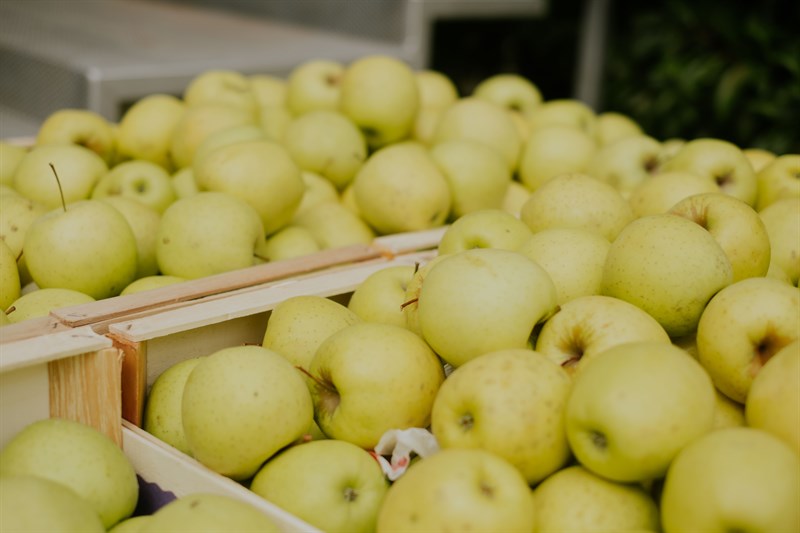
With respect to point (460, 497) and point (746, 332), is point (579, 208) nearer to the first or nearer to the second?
point (746, 332)

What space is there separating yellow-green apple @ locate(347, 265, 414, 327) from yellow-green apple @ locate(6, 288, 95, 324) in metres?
0.55

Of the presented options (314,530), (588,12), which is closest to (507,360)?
(314,530)

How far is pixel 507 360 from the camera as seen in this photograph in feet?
4.19

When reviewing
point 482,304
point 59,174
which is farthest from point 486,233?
point 59,174

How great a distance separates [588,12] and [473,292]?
4.17m

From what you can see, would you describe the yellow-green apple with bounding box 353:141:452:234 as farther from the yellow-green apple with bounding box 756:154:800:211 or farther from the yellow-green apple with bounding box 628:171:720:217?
the yellow-green apple with bounding box 756:154:800:211

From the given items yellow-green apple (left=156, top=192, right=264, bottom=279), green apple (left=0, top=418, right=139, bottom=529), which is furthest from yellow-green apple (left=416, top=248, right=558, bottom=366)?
yellow-green apple (left=156, top=192, right=264, bottom=279)

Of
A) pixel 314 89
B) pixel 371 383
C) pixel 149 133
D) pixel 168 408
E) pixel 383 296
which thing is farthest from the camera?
pixel 314 89

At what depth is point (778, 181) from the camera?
2188 mm

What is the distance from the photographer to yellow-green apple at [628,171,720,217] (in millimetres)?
2033

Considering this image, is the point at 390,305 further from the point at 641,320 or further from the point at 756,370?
the point at 756,370

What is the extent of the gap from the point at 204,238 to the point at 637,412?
111cm

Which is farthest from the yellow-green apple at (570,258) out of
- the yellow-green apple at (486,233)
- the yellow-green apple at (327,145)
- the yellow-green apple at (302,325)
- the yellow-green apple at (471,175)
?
the yellow-green apple at (327,145)

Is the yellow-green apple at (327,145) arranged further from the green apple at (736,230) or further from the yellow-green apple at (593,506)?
the yellow-green apple at (593,506)
